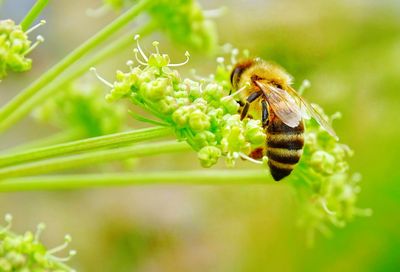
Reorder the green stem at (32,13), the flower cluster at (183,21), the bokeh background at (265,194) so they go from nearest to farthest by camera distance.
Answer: the green stem at (32,13) < the flower cluster at (183,21) < the bokeh background at (265,194)

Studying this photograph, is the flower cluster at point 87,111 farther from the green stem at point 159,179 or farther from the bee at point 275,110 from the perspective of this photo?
the bee at point 275,110

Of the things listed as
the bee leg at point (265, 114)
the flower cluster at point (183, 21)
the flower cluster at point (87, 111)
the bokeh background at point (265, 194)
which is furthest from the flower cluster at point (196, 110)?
the bokeh background at point (265, 194)

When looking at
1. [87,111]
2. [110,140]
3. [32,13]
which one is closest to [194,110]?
[110,140]

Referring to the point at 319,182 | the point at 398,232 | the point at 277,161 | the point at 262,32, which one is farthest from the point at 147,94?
the point at 262,32

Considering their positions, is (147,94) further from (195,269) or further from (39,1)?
(195,269)

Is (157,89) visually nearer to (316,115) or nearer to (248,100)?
(248,100)

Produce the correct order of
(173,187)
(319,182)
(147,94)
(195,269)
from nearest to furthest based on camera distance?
1. (147,94)
2. (319,182)
3. (195,269)
4. (173,187)

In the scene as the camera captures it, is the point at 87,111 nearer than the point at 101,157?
No
